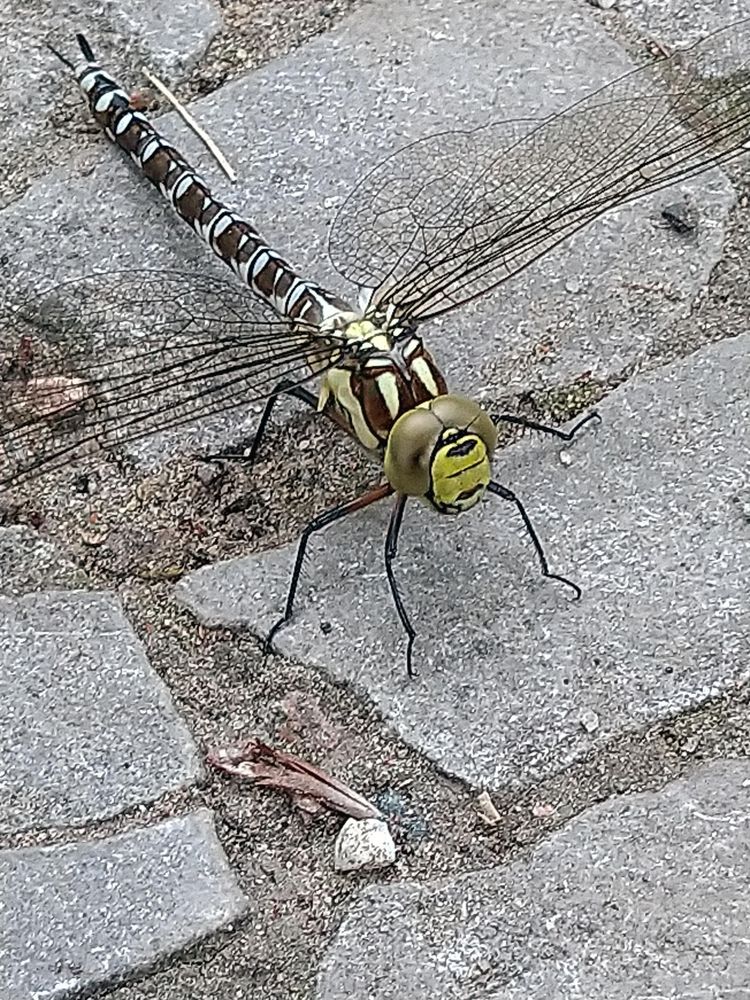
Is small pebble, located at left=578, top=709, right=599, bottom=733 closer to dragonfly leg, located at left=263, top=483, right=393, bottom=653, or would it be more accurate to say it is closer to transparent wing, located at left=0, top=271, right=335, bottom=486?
dragonfly leg, located at left=263, top=483, right=393, bottom=653

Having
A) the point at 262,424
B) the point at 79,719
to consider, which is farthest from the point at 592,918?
the point at 262,424

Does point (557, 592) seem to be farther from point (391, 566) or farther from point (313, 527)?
point (313, 527)

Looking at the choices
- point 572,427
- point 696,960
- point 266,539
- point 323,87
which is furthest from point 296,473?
point 696,960

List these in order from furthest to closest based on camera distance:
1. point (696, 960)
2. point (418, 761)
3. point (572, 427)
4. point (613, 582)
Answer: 1. point (572, 427)
2. point (613, 582)
3. point (418, 761)
4. point (696, 960)

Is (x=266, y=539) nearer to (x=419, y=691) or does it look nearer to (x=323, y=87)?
(x=419, y=691)

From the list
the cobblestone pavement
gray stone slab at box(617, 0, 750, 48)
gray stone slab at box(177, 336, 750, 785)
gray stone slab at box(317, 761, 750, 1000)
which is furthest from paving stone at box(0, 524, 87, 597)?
gray stone slab at box(617, 0, 750, 48)

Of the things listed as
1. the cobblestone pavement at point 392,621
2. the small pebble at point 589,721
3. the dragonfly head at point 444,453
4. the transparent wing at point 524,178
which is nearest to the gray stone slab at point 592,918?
the cobblestone pavement at point 392,621

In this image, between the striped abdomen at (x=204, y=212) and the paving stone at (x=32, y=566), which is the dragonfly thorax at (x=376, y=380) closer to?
the striped abdomen at (x=204, y=212)
